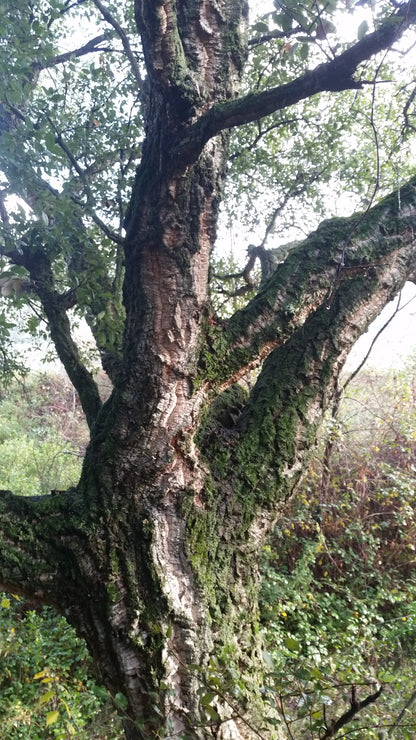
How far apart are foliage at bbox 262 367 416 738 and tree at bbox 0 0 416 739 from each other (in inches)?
71.1

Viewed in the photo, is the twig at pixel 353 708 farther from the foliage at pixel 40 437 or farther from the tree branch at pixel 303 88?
the foliage at pixel 40 437

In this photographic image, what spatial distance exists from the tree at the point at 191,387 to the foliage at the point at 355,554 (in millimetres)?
1805

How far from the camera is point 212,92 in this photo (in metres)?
2.09

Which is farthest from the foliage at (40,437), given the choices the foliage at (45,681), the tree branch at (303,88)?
the tree branch at (303,88)

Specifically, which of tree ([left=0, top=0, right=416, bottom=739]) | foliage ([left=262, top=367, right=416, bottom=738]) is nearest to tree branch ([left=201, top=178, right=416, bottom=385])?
tree ([left=0, top=0, right=416, bottom=739])

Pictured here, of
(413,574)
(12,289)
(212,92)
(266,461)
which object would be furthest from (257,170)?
(413,574)

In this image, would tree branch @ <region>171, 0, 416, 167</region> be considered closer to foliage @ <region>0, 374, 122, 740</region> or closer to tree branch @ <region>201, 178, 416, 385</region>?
tree branch @ <region>201, 178, 416, 385</region>

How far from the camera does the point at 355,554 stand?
15.5ft

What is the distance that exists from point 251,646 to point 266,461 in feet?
2.47

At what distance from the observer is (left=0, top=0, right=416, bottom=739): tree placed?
5.37 feet

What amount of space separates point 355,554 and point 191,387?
3704 millimetres

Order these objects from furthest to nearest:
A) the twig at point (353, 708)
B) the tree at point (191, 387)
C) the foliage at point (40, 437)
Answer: the foliage at point (40, 437) < the tree at point (191, 387) < the twig at point (353, 708)

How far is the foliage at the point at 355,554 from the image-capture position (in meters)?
3.76

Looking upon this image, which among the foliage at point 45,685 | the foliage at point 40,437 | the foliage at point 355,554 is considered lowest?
the foliage at point 45,685
